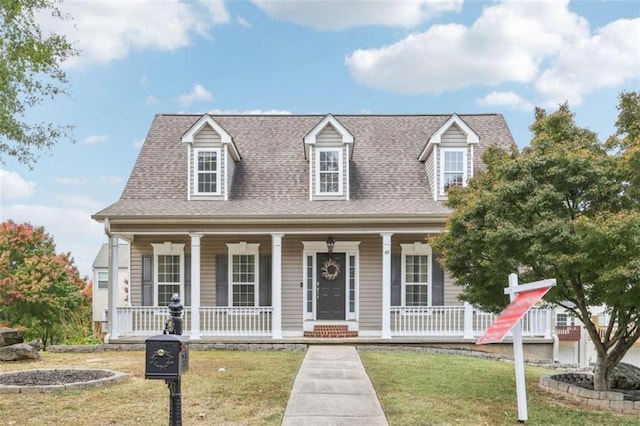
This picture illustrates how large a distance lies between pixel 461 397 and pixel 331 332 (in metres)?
7.19

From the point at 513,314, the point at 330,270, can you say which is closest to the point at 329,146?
the point at 330,270

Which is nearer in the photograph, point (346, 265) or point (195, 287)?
point (195, 287)

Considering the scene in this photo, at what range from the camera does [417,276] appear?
14297 millimetres

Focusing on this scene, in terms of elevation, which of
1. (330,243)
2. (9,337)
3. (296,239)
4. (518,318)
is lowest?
(9,337)

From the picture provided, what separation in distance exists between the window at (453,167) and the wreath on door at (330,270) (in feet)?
12.1

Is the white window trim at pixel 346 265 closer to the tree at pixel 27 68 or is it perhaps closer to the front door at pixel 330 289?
the front door at pixel 330 289

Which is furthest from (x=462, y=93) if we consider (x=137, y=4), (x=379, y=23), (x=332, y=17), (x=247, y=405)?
(x=247, y=405)

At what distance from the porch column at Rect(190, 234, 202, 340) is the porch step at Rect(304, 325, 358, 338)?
2952 mm

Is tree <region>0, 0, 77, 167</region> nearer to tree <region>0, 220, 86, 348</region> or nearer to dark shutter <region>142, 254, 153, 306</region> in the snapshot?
dark shutter <region>142, 254, 153, 306</region>

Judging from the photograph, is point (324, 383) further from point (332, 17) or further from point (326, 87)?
point (326, 87)

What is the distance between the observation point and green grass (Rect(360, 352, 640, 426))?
5.73 metres

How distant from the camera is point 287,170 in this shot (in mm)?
15289

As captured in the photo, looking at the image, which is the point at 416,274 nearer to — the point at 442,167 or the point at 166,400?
the point at 442,167

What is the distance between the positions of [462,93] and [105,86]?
489 inches
